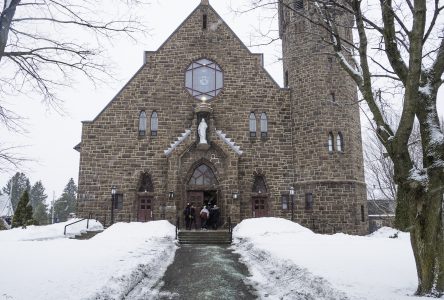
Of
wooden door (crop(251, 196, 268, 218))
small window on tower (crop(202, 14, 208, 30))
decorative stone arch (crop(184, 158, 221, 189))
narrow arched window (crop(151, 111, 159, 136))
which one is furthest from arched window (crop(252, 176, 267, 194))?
small window on tower (crop(202, 14, 208, 30))

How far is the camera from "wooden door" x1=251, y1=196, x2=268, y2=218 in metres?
21.7

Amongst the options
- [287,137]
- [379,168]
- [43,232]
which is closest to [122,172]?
[43,232]

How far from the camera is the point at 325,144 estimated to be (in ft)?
69.5

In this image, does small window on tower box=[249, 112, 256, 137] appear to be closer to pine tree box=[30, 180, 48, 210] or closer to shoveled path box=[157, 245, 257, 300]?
shoveled path box=[157, 245, 257, 300]

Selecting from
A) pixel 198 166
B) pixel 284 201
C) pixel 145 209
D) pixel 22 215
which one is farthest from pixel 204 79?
pixel 22 215

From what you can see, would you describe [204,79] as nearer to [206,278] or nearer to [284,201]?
[284,201]

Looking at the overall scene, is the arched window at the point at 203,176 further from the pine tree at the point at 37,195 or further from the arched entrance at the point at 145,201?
the pine tree at the point at 37,195

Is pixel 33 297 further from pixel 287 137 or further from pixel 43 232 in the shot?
pixel 287 137

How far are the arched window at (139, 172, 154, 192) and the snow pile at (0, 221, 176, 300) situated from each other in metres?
8.83

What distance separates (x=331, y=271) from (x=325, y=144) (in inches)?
577

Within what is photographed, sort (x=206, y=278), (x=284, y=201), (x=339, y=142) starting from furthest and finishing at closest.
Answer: (x=284, y=201) → (x=339, y=142) → (x=206, y=278)

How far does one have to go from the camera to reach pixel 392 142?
19.5 feet

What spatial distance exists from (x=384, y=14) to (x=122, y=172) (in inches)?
702

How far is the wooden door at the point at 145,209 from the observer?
2133cm
